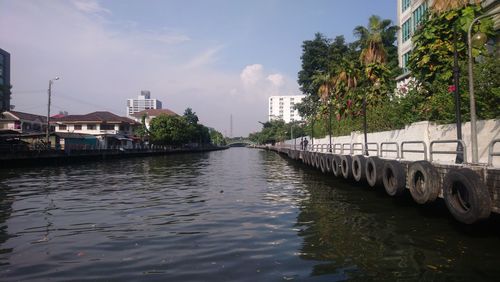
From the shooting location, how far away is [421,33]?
21.8m

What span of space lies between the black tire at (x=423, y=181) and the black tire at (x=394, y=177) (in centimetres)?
82

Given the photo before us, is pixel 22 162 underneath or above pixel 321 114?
underneath

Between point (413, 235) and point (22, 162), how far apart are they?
41.1 meters

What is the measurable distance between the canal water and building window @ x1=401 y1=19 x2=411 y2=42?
33130 mm

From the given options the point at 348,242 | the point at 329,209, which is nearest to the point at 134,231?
the point at 348,242

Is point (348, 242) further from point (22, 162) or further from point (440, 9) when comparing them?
point (22, 162)

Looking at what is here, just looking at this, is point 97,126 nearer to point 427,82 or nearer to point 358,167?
point 427,82

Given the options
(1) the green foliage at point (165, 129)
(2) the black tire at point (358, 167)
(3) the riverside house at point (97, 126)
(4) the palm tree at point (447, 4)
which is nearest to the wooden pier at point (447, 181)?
(2) the black tire at point (358, 167)

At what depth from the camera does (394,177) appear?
45.5ft

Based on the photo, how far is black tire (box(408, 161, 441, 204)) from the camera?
36.6 feet

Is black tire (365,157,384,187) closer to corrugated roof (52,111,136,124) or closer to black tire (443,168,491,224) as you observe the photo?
black tire (443,168,491,224)

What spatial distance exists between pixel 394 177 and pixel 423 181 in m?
1.88

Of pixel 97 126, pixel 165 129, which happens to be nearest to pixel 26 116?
pixel 97 126

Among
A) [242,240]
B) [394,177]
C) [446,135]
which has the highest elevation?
[446,135]
